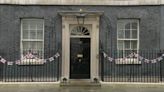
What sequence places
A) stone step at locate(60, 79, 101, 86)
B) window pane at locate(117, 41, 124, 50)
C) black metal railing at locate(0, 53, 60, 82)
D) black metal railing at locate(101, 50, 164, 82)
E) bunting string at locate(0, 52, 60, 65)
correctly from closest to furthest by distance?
stone step at locate(60, 79, 101, 86)
black metal railing at locate(0, 53, 60, 82)
bunting string at locate(0, 52, 60, 65)
black metal railing at locate(101, 50, 164, 82)
window pane at locate(117, 41, 124, 50)

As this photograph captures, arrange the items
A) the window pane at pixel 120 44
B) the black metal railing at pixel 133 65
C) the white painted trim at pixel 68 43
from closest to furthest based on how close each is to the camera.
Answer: the black metal railing at pixel 133 65
the white painted trim at pixel 68 43
the window pane at pixel 120 44

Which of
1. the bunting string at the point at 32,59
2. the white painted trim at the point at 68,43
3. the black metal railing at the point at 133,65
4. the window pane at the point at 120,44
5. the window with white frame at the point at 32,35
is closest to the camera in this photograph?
the bunting string at the point at 32,59

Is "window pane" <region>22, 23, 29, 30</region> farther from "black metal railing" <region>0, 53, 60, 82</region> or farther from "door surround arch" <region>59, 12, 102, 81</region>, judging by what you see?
"door surround arch" <region>59, 12, 102, 81</region>

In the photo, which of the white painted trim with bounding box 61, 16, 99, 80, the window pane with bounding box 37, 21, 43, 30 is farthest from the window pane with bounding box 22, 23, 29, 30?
the white painted trim with bounding box 61, 16, 99, 80

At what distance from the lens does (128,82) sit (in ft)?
57.9

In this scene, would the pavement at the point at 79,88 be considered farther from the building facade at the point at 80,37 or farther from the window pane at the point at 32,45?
the window pane at the point at 32,45

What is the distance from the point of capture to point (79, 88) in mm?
16859

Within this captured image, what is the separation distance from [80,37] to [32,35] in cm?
233

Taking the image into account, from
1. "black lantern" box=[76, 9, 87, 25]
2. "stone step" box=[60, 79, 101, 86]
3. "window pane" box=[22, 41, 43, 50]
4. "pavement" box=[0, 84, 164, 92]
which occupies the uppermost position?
"black lantern" box=[76, 9, 87, 25]

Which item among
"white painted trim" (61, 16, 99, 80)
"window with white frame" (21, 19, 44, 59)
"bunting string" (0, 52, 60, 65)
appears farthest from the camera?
"window with white frame" (21, 19, 44, 59)

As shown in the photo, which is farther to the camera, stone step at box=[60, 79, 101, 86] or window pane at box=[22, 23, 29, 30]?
window pane at box=[22, 23, 29, 30]

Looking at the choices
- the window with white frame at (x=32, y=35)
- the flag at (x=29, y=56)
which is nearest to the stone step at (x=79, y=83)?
A: the flag at (x=29, y=56)

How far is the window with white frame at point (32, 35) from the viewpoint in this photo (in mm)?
19297

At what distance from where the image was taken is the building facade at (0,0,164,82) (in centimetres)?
1900
